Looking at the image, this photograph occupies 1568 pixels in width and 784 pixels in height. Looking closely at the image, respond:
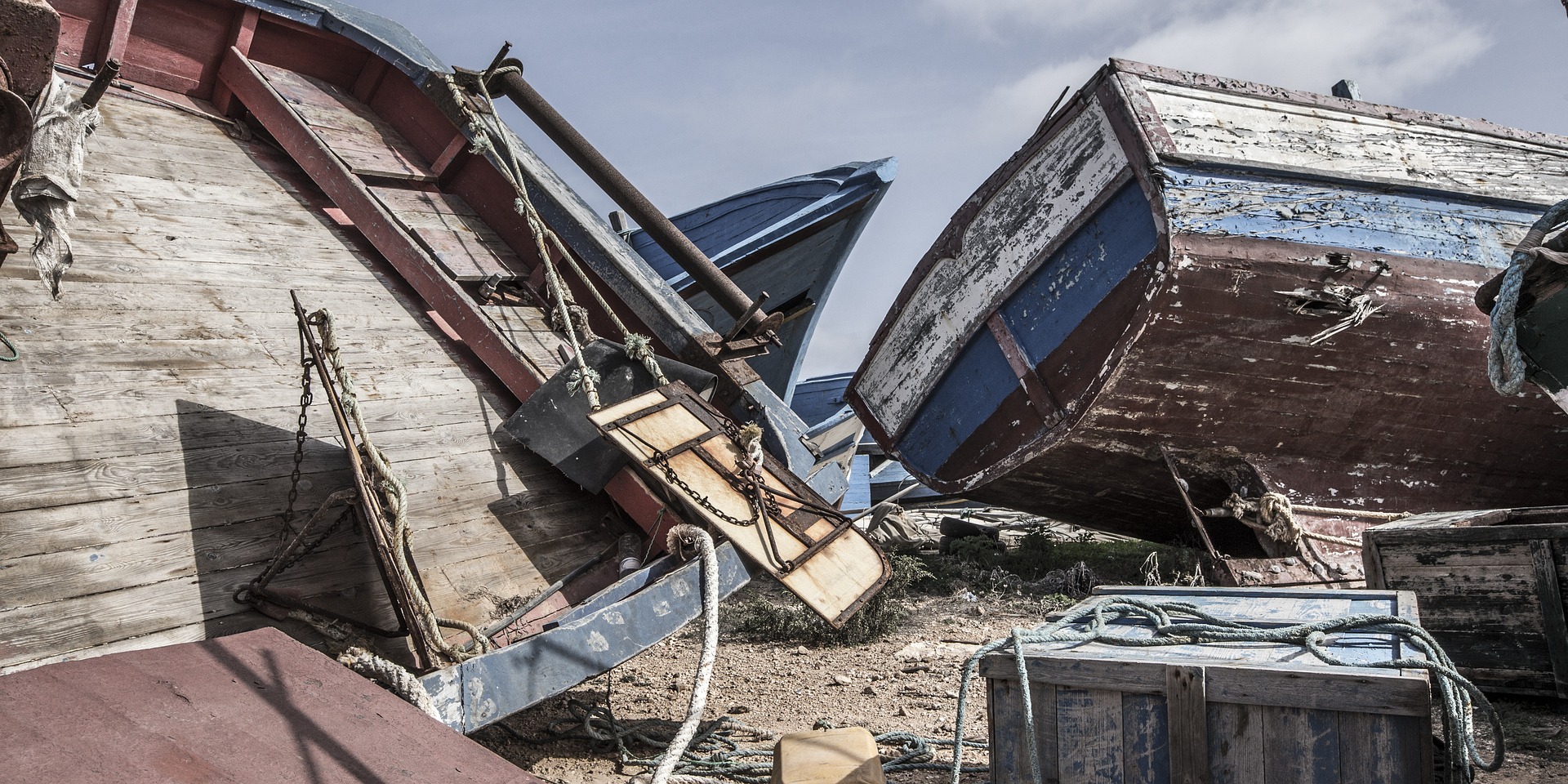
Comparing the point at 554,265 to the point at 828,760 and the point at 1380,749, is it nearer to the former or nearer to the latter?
the point at 828,760

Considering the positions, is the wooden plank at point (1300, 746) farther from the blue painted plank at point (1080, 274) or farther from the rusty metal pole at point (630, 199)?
the blue painted plank at point (1080, 274)

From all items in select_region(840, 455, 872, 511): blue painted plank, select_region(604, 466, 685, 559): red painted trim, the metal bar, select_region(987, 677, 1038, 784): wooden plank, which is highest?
the metal bar

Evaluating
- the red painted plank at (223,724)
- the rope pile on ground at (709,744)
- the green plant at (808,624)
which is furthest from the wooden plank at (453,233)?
the red painted plank at (223,724)

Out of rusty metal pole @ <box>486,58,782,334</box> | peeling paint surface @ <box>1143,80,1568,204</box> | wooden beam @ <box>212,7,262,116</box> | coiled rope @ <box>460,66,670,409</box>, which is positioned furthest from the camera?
peeling paint surface @ <box>1143,80,1568,204</box>

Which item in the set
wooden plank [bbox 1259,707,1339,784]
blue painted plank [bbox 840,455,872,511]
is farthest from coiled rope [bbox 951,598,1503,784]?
blue painted plank [bbox 840,455,872,511]

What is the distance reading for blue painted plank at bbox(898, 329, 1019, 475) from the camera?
19.1ft

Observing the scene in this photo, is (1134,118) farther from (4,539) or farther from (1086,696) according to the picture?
(4,539)

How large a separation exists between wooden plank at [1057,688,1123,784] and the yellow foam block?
17.6 inches

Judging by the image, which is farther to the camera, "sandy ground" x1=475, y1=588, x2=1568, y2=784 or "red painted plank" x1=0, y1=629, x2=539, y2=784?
"sandy ground" x1=475, y1=588, x2=1568, y2=784

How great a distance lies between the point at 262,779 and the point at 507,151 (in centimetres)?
364

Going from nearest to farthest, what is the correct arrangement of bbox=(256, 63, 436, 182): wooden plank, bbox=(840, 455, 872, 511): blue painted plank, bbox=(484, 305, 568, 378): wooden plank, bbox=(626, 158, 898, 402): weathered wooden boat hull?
bbox=(484, 305, 568, 378): wooden plank < bbox=(256, 63, 436, 182): wooden plank < bbox=(626, 158, 898, 402): weathered wooden boat hull < bbox=(840, 455, 872, 511): blue painted plank

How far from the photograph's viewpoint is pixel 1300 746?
6.37 ft

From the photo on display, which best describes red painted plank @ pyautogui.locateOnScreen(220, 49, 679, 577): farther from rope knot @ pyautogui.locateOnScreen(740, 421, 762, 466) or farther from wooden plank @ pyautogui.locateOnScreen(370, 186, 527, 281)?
rope knot @ pyautogui.locateOnScreen(740, 421, 762, 466)

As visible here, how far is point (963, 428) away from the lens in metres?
6.11
